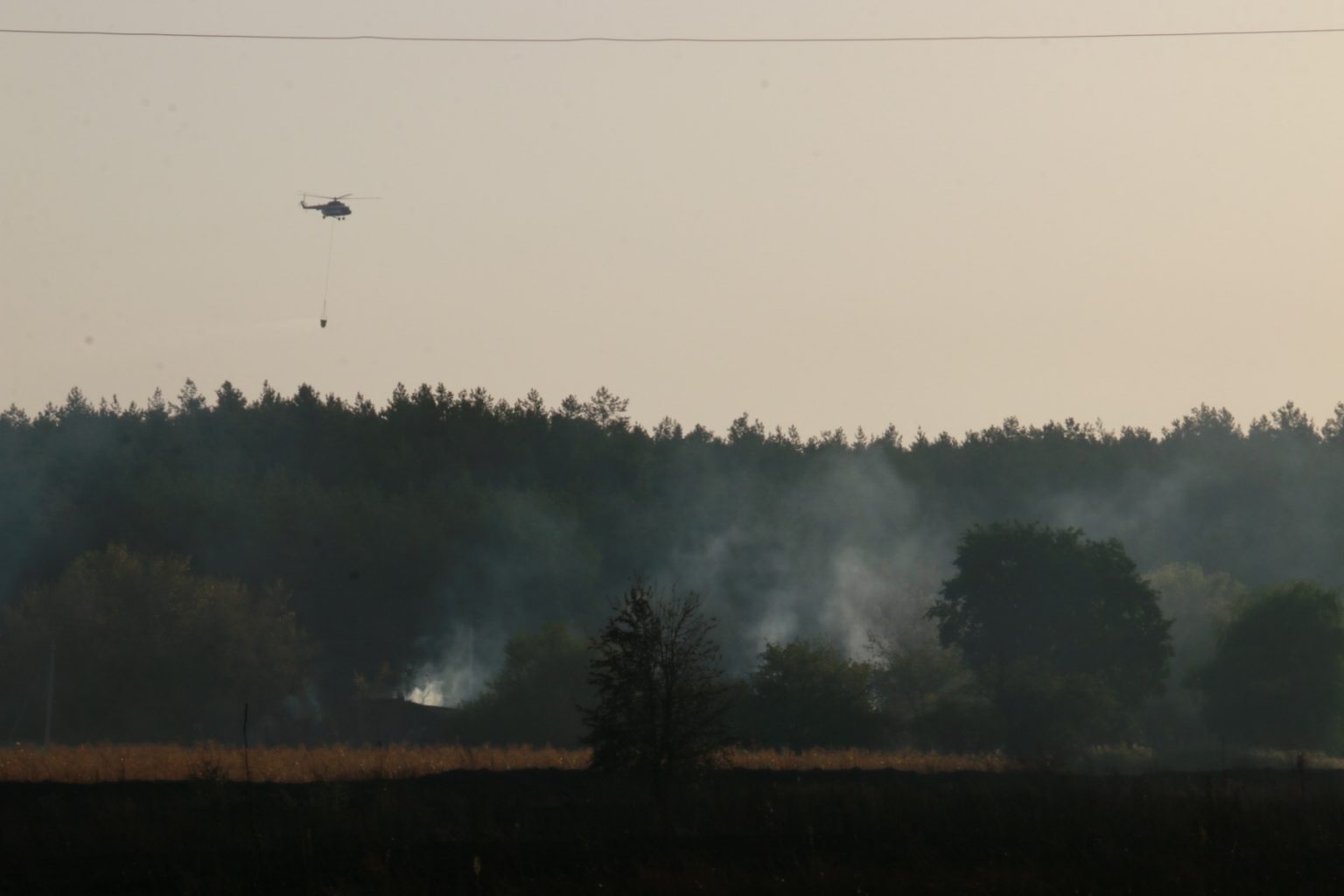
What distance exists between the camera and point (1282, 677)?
254ft

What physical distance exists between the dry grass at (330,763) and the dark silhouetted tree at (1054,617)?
1364cm

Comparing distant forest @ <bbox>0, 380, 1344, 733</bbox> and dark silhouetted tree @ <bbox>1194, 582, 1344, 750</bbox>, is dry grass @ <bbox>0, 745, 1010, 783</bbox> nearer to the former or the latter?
dark silhouetted tree @ <bbox>1194, 582, 1344, 750</bbox>

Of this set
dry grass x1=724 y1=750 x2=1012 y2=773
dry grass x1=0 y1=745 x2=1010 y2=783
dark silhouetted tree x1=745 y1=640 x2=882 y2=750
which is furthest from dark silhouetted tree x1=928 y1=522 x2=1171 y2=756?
dry grass x1=0 y1=745 x2=1010 y2=783

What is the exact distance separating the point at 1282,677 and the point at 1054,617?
1088 centimetres

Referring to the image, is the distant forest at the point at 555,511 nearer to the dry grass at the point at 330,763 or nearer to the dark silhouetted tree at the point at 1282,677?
the dark silhouetted tree at the point at 1282,677

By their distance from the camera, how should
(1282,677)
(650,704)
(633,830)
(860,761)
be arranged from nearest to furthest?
(633,830), (650,704), (860,761), (1282,677)

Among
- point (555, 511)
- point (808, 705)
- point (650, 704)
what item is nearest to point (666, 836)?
point (650, 704)

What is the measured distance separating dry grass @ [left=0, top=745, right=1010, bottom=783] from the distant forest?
3669 centimetres

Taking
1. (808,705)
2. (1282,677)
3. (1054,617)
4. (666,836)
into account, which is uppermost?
(1054,617)

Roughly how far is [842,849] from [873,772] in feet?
62.9

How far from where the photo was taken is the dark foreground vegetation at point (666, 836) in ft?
95.1

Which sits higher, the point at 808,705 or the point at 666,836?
the point at 808,705

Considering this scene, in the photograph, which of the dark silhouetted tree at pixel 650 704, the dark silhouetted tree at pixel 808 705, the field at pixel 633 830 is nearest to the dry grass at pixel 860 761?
the field at pixel 633 830

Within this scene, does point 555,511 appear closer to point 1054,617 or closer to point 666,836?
point 1054,617
